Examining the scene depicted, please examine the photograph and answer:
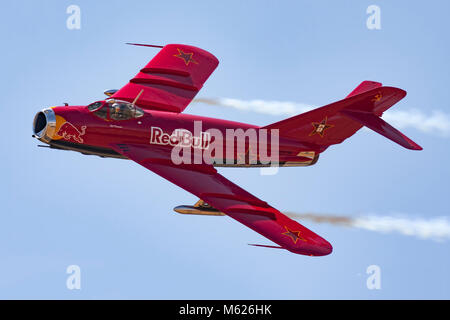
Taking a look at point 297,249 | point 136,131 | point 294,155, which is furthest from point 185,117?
point 297,249

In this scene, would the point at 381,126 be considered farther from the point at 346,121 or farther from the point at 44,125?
the point at 44,125

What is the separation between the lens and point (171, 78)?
4603 centimetres

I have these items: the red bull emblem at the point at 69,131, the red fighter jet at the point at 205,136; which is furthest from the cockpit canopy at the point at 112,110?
the red bull emblem at the point at 69,131

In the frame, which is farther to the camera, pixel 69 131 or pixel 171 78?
pixel 171 78

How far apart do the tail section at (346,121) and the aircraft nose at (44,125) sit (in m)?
8.98

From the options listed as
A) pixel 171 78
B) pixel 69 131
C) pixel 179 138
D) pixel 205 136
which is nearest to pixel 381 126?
pixel 205 136

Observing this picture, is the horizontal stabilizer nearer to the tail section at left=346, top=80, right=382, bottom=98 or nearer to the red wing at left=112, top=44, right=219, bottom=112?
the tail section at left=346, top=80, right=382, bottom=98

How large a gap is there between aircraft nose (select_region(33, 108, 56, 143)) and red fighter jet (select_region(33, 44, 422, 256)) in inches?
1.6

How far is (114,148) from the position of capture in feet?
138

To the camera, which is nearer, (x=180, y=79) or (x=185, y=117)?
(x=185, y=117)

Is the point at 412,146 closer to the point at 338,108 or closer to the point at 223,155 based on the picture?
the point at 338,108

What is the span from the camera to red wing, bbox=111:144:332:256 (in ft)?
126

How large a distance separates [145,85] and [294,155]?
7206 millimetres

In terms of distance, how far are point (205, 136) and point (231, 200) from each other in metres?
3.59
